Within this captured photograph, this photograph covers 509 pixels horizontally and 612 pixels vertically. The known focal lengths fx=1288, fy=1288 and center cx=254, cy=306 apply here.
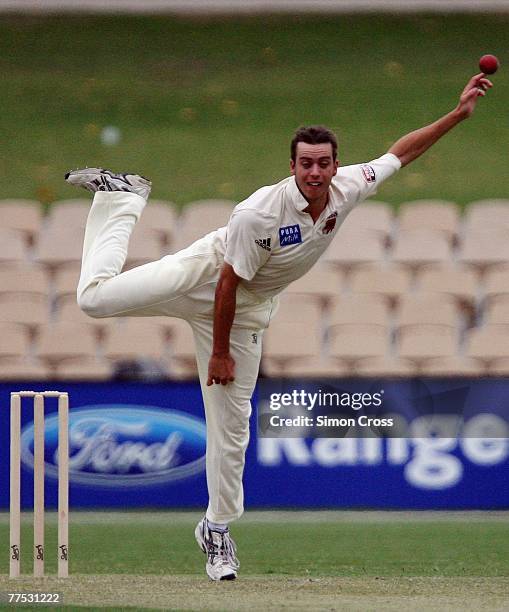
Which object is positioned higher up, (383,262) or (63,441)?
(383,262)

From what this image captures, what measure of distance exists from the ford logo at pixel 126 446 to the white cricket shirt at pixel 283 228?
7.74ft

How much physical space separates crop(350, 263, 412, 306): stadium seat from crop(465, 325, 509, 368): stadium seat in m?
0.55

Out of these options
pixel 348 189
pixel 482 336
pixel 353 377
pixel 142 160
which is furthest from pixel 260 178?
pixel 348 189

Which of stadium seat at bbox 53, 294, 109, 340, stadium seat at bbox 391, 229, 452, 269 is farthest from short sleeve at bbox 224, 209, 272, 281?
stadium seat at bbox 391, 229, 452, 269

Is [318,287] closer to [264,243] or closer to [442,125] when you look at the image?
[442,125]

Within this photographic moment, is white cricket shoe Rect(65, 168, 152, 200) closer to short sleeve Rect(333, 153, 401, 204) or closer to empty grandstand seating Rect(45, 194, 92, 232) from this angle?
short sleeve Rect(333, 153, 401, 204)

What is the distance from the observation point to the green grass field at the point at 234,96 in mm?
9820

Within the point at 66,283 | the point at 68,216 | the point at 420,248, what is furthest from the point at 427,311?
the point at 68,216

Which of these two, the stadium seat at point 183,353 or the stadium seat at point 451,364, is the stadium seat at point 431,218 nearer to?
the stadium seat at point 451,364

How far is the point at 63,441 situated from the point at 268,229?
926mm

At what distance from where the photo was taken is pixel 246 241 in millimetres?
3912

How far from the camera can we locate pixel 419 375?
6.33 meters

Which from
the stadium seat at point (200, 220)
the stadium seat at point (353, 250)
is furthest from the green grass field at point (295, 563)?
the stadium seat at point (200, 220)

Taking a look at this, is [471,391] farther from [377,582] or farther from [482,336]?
[377,582]
